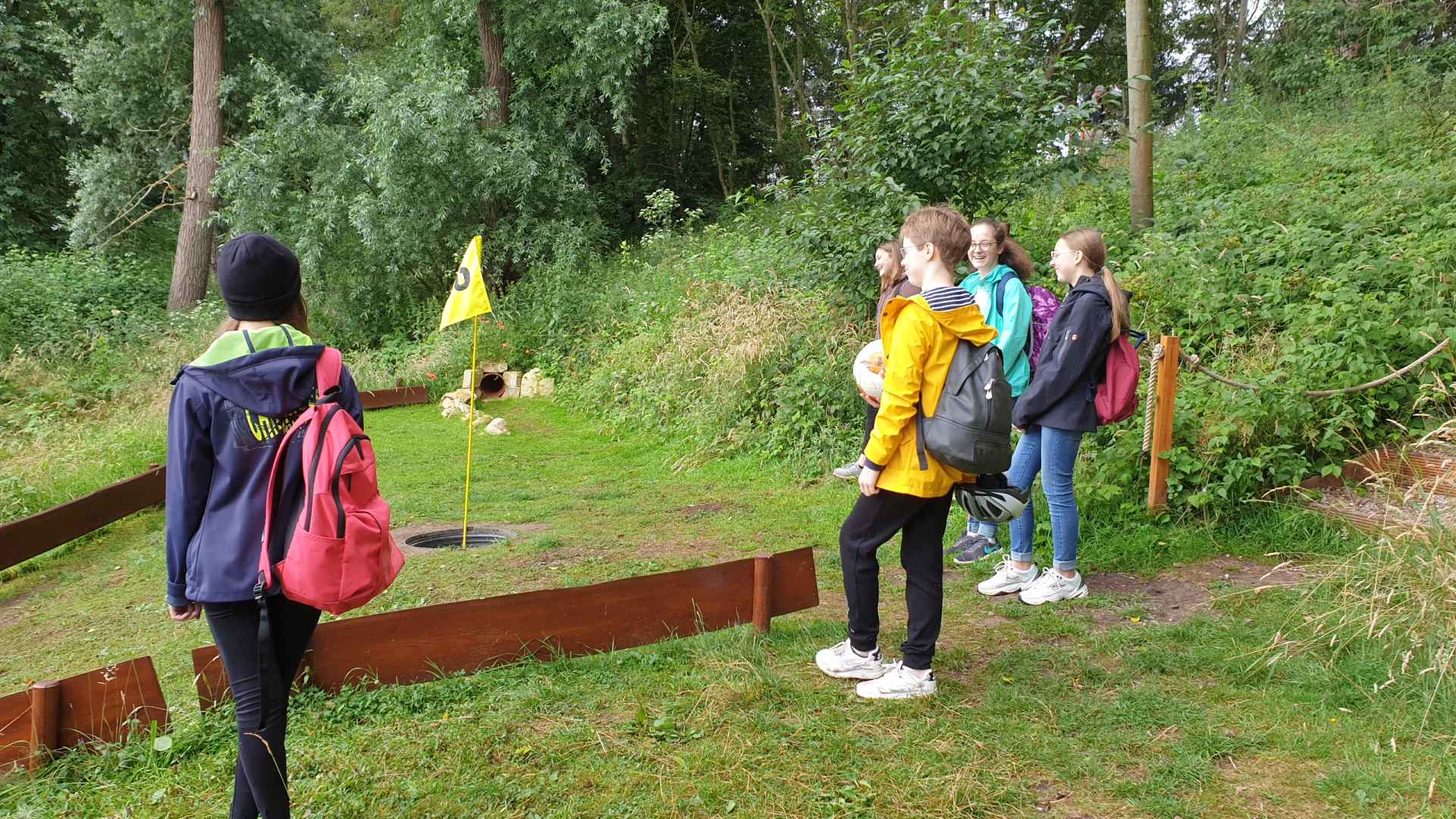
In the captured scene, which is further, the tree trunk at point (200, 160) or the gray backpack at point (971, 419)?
the tree trunk at point (200, 160)

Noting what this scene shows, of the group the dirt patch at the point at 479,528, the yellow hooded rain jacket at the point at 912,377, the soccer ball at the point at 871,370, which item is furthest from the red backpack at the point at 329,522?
the dirt patch at the point at 479,528

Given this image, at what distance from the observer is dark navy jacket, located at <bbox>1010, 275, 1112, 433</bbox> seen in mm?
4258

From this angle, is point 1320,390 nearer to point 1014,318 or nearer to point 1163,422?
point 1163,422

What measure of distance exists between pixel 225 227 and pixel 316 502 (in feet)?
67.5

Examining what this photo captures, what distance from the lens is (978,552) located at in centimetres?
536

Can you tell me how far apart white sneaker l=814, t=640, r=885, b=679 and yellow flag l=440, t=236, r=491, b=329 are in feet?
12.9

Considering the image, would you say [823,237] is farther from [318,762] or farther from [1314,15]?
[1314,15]

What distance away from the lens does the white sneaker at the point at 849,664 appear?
3.64 metres

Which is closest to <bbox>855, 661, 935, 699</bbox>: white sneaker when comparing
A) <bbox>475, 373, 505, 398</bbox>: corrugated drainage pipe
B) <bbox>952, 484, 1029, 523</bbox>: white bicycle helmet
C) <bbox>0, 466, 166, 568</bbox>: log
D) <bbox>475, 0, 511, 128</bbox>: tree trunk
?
<bbox>952, 484, 1029, 523</bbox>: white bicycle helmet

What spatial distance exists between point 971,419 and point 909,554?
2.04ft

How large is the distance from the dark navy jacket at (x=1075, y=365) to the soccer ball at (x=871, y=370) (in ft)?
3.11

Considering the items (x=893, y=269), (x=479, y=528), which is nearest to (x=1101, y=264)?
(x=893, y=269)

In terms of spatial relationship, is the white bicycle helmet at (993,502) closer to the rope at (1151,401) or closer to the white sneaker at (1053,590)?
the white sneaker at (1053,590)

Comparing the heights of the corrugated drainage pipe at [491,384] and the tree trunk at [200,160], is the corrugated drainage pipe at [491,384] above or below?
below
